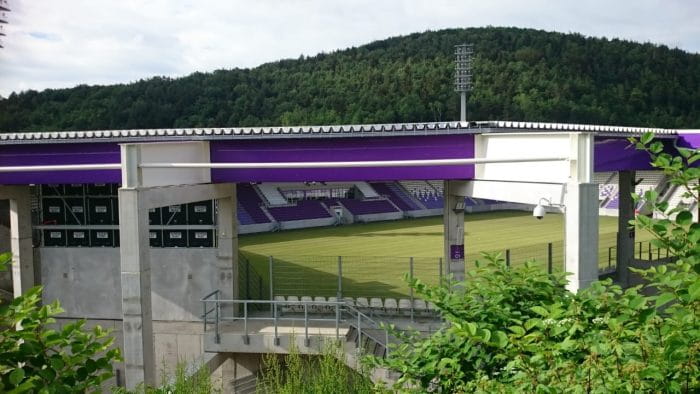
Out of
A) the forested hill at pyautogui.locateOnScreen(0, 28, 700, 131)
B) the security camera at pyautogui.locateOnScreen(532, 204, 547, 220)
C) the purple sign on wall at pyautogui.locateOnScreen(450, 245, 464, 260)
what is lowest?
the purple sign on wall at pyautogui.locateOnScreen(450, 245, 464, 260)

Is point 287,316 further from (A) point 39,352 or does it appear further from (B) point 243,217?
(B) point 243,217

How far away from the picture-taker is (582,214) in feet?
30.5

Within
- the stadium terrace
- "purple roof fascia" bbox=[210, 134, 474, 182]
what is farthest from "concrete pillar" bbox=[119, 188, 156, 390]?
"purple roof fascia" bbox=[210, 134, 474, 182]

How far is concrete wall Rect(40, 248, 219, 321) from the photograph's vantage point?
1717 centimetres

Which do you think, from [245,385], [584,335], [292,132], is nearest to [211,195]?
[292,132]

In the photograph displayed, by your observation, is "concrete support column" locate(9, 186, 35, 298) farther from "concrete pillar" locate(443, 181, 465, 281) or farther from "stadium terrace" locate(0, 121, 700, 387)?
"concrete pillar" locate(443, 181, 465, 281)

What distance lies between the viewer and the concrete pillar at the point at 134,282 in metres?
10.9

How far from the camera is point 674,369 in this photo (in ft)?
11.5

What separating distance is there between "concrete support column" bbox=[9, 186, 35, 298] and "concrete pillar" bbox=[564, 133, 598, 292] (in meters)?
14.5

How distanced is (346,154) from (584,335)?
31.5 feet

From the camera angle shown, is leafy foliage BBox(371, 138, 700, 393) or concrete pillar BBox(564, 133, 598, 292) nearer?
leafy foliage BBox(371, 138, 700, 393)

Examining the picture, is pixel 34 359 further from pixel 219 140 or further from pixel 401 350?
pixel 219 140

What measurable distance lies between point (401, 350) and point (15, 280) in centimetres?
1571

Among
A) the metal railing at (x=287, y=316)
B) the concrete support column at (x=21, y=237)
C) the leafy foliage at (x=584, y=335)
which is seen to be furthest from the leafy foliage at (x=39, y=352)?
the concrete support column at (x=21, y=237)
